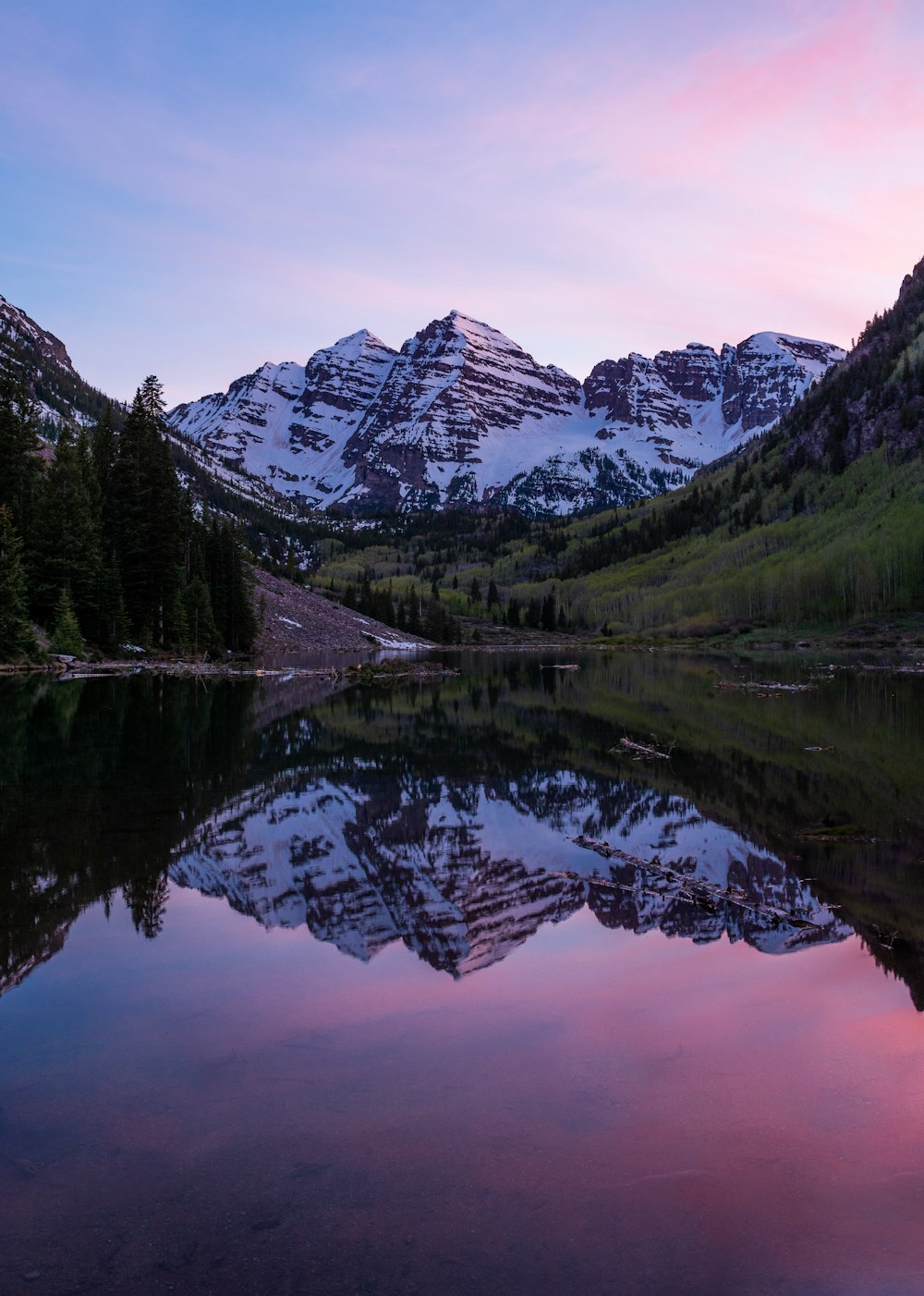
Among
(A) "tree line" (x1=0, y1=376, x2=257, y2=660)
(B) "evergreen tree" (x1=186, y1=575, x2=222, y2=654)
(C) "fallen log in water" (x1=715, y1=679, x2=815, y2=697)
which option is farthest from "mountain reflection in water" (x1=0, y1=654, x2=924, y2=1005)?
(B) "evergreen tree" (x1=186, y1=575, x2=222, y2=654)

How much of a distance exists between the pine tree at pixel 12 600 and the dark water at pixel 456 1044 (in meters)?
42.6

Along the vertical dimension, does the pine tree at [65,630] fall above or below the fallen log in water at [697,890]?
above

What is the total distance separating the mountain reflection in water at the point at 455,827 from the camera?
12469 mm

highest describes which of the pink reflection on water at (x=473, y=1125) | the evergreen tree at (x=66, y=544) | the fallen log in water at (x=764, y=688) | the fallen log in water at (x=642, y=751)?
the evergreen tree at (x=66, y=544)

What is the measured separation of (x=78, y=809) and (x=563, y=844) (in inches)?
387

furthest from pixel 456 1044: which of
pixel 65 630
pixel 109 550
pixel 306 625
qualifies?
pixel 306 625

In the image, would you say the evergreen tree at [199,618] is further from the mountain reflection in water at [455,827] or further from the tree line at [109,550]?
the mountain reflection in water at [455,827]

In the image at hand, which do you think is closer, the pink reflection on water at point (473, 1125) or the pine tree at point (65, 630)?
the pink reflection on water at point (473, 1125)

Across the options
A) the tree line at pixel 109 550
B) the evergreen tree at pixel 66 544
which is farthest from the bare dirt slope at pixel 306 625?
the evergreen tree at pixel 66 544

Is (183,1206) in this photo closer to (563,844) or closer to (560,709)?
(563,844)

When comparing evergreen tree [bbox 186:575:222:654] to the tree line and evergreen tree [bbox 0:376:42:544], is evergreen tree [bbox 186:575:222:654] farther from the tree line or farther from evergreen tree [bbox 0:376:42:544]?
evergreen tree [bbox 0:376:42:544]

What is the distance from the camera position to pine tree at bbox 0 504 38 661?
2281 inches

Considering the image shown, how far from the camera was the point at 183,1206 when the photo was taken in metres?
5.88

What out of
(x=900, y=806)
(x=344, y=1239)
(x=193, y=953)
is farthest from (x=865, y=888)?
(x=344, y=1239)
